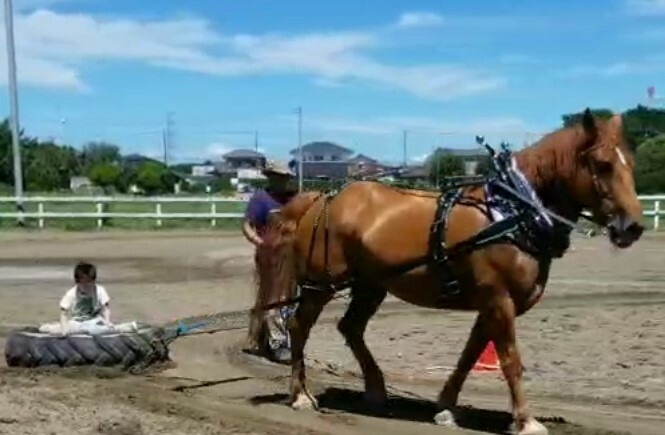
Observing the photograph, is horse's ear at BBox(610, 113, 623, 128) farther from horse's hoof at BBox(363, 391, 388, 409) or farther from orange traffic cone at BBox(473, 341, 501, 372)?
orange traffic cone at BBox(473, 341, 501, 372)

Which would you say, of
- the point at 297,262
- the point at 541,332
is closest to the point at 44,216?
the point at 541,332

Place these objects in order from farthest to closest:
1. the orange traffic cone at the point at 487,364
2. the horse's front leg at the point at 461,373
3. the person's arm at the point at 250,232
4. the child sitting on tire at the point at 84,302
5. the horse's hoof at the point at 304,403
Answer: the person's arm at the point at 250,232
the orange traffic cone at the point at 487,364
the child sitting on tire at the point at 84,302
the horse's hoof at the point at 304,403
the horse's front leg at the point at 461,373

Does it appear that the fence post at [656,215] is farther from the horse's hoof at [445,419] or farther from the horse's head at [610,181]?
the horse's head at [610,181]

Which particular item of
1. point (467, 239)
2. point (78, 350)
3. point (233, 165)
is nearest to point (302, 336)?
point (467, 239)

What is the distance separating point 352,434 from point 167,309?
27.5 ft

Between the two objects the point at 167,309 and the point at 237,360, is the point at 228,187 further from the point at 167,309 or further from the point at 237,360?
the point at 237,360

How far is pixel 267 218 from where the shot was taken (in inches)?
418

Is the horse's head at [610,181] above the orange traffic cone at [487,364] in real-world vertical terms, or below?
above

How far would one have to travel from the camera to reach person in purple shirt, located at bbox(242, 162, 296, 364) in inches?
425

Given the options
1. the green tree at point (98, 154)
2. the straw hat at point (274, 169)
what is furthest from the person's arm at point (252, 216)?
the green tree at point (98, 154)

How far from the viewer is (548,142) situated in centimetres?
768

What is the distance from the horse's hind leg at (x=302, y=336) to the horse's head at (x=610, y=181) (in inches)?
89.9

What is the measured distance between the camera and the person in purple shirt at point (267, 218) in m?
10.8

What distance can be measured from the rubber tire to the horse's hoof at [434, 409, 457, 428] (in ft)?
10.7
